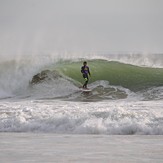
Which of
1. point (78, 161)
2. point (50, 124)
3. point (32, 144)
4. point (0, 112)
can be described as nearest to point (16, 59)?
point (0, 112)

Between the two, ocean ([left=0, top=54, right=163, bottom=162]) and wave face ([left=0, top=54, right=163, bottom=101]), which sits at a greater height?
wave face ([left=0, top=54, right=163, bottom=101])

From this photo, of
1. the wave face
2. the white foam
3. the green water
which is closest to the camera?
the white foam

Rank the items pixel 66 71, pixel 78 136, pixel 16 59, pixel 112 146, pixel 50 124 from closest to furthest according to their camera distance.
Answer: pixel 112 146
pixel 78 136
pixel 50 124
pixel 66 71
pixel 16 59

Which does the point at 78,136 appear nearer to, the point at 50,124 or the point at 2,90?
the point at 50,124

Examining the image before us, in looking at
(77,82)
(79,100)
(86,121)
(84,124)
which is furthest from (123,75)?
(84,124)

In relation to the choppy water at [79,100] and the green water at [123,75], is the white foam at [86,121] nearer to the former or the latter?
the choppy water at [79,100]

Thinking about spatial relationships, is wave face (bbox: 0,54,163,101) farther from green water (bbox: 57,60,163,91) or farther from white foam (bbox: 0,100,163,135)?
white foam (bbox: 0,100,163,135)

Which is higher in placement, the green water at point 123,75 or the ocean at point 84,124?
the green water at point 123,75

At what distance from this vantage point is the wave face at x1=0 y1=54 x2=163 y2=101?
53.0 ft

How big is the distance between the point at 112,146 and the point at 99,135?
1.46 meters

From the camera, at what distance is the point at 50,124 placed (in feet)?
31.9

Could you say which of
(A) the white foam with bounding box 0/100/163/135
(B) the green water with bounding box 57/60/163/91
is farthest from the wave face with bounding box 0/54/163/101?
(A) the white foam with bounding box 0/100/163/135

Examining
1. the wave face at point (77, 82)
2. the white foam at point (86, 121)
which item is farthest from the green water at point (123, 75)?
the white foam at point (86, 121)

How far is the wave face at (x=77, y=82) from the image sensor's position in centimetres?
1616
